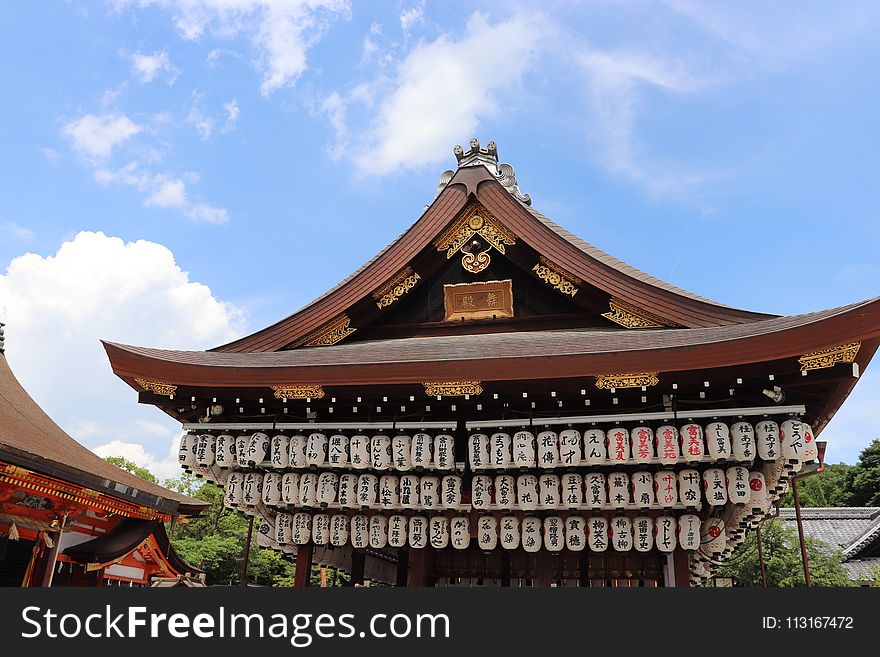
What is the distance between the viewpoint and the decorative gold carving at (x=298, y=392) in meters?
8.47

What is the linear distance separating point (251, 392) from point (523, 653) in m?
5.33

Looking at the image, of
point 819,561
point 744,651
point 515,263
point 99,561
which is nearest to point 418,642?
point 744,651

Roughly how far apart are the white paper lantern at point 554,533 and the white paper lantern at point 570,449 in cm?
98

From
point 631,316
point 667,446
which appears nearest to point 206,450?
point 667,446

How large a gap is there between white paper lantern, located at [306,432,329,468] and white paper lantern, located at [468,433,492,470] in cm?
194

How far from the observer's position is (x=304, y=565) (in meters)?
9.22

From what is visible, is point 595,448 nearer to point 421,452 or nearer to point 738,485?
point 738,485

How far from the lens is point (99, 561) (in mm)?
13055

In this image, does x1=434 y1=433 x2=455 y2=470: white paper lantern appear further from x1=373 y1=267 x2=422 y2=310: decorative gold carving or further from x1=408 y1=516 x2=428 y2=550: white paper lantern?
x1=373 y1=267 x2=422 y2=310: decorative gold carving

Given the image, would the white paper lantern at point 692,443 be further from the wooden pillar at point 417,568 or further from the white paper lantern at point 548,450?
the wooden pillar at point 417,568

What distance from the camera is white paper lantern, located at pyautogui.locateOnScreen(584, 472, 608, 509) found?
806 cm

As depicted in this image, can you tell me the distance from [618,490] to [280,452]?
4.34m

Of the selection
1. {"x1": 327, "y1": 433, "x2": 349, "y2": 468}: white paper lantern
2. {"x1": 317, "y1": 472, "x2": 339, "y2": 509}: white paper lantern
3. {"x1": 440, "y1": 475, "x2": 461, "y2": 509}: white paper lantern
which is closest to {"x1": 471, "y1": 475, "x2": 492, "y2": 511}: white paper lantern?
{"x1": 440, "y1": 475, "x2": 461, "y2": 509}: white paper lantern

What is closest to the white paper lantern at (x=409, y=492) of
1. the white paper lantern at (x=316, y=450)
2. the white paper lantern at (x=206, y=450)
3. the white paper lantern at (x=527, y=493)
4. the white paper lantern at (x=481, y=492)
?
the white paper lantern at (x=481, y=492)
